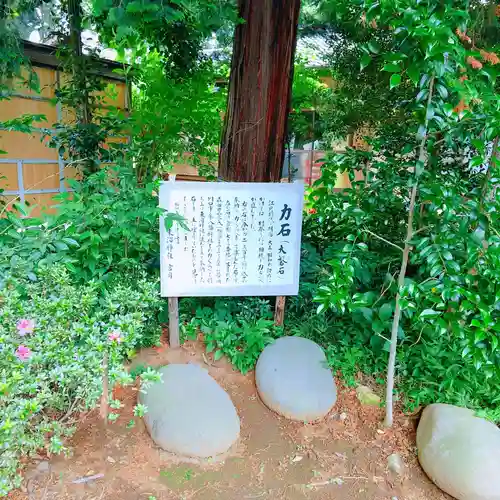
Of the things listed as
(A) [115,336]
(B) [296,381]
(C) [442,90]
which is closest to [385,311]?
(B) [296,381]

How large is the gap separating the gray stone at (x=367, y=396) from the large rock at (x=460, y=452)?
31cm

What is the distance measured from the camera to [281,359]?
275 centimetres

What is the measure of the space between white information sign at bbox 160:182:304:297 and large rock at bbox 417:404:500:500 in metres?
1.27

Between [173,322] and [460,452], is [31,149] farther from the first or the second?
[460,452]

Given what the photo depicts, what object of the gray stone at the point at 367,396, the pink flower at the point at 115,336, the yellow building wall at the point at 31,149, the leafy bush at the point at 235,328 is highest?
the yellow building wall at the point at 31,149

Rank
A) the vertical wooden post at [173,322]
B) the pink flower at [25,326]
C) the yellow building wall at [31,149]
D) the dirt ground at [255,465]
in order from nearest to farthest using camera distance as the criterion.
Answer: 1. the pink flower at [25,326]
2. the dirt ground at [255,465]
3. the vertical wooden post at [173,322]
4. the yellow building wall at [31,149]

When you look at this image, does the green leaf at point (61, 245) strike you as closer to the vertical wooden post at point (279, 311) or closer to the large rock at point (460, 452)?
the vertical wooden post at point (279, 311)

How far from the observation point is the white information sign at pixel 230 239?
2.71m

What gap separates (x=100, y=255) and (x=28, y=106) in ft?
10.6

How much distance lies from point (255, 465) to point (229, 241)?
1.39 m

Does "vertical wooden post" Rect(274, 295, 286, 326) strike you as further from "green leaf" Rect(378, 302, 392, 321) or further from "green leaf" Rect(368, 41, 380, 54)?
"green leaf" Rect(368, 41, 380, 54)

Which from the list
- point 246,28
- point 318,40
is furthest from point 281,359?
point 318,40

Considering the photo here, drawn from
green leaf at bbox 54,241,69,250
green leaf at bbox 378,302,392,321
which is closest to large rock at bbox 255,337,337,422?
green leaf at bbox 378,302,392,321

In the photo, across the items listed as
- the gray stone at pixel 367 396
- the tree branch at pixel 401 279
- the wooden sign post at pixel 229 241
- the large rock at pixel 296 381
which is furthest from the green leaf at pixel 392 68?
the gray stone at pixel 367 396
